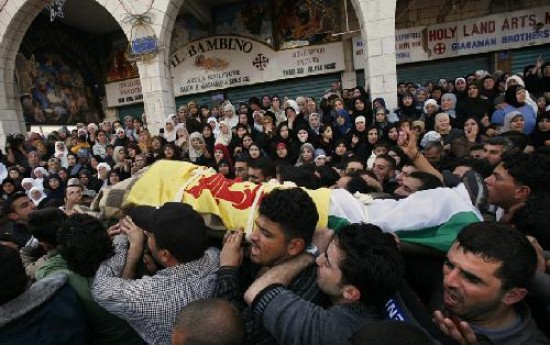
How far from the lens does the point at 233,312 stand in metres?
1.17

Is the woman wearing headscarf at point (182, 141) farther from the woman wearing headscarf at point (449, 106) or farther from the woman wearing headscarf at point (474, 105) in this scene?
the woman wearing headscarf at point (474, 105)

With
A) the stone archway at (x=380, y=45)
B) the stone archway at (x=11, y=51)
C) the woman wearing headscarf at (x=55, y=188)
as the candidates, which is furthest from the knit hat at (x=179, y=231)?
the stone archway at (x=11, y=51)

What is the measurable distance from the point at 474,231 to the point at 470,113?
551 centimetres

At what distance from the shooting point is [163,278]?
1.49 m

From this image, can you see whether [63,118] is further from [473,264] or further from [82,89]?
[473,264]

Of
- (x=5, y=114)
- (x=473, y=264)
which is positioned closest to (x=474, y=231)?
(x=473, y=264)

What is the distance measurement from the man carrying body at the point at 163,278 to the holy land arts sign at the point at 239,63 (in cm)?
1005

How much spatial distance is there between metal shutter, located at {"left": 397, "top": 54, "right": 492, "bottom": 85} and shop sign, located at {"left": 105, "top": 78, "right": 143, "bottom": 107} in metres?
8.95

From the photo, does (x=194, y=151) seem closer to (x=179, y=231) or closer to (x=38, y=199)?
(x=38, y=199)

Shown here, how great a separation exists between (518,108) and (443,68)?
593cm

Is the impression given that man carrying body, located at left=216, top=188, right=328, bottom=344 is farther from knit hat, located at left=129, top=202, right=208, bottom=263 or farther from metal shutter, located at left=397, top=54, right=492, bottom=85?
metal shutter, located at left=397, top=54, right=492, bottom=85

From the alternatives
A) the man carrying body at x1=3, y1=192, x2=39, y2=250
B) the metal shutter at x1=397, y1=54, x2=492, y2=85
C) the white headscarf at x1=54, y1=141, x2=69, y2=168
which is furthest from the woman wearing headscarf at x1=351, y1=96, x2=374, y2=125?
the white headscarf at x1=54, y1=141, x2=69, y2=168

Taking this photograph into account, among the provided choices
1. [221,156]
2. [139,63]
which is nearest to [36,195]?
[139,63]

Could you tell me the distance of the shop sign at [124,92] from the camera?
12.8 metres
